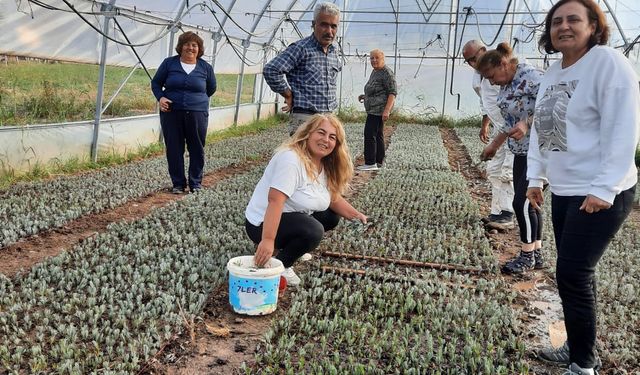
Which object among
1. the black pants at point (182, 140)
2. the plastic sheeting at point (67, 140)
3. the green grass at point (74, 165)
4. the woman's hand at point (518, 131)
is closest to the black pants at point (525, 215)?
the woman's hand at point (518, 131)

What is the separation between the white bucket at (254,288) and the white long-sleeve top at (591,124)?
1.59m

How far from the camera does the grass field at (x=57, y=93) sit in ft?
23.6

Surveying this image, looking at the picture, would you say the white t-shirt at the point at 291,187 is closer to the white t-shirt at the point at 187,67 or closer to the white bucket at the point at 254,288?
the white bucket at the point at 254,288

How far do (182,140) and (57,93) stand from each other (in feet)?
9.36

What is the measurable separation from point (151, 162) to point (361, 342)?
→ 6166 millimetres

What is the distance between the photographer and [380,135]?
28.9 feet

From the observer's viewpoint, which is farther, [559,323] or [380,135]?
[380,135]

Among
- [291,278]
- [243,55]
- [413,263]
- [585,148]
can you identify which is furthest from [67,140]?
[585,148]

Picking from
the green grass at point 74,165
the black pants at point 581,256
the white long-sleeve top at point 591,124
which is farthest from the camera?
the green grass at point 74,165

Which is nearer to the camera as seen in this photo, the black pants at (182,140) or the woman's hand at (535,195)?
the woman's hand at (535,195)

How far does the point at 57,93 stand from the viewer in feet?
26.5

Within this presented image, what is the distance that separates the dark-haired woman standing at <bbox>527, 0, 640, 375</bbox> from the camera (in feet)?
7.41

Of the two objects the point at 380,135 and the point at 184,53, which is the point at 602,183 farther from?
the point at 380,135

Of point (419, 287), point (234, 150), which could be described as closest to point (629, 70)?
point (419, 287)
